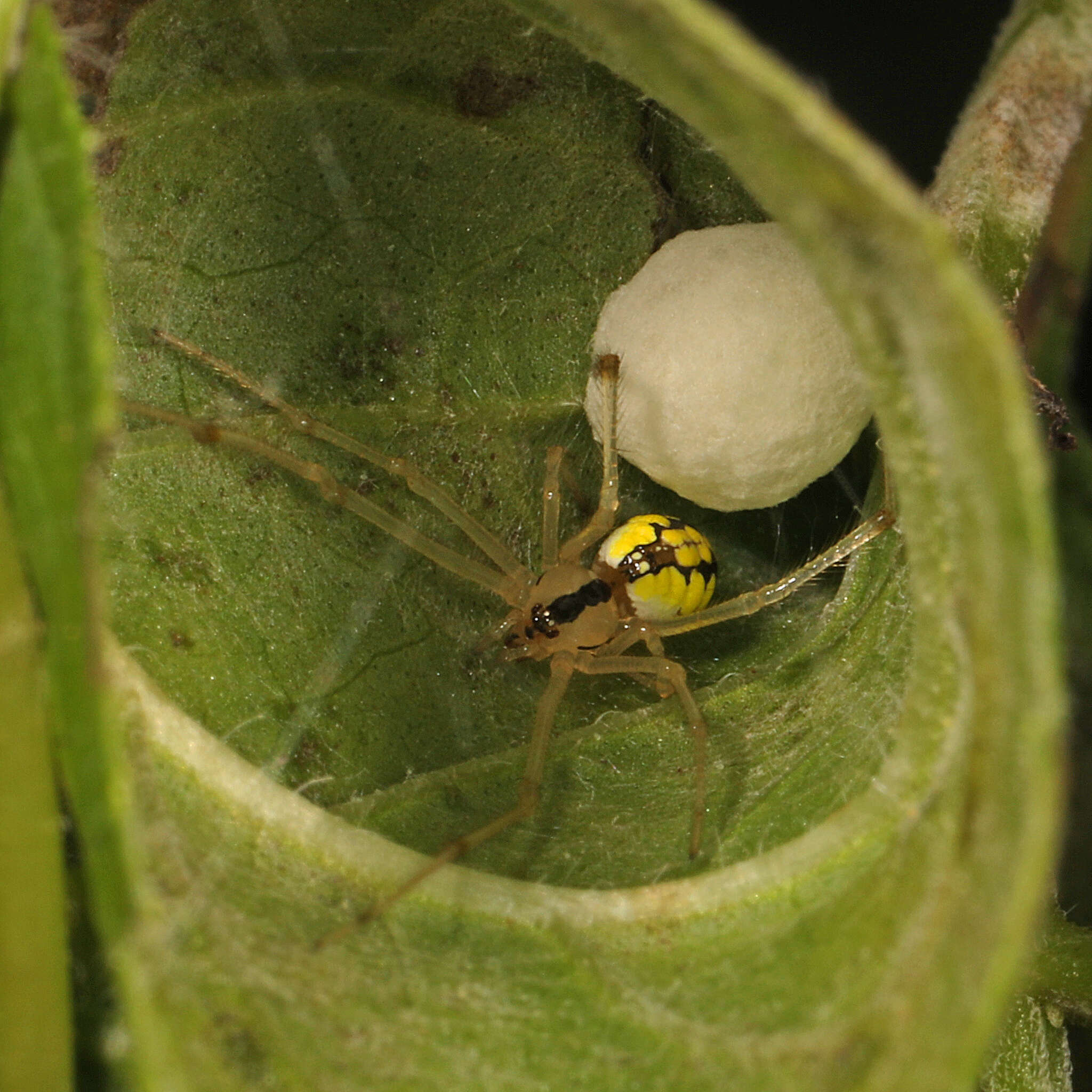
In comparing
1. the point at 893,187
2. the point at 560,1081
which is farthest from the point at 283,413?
the point at 893,187

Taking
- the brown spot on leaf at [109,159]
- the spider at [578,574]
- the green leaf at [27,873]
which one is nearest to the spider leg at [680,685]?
the spider at [578,574]

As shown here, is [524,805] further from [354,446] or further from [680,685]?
[354,446]

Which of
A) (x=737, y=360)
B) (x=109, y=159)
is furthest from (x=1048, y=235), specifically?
(x=109, y=159)

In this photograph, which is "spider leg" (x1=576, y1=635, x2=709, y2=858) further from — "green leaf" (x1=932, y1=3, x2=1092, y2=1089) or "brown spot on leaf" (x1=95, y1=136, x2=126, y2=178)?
"brown spot on leaf" (x1=95, y1=136, x2=126, y2=178)

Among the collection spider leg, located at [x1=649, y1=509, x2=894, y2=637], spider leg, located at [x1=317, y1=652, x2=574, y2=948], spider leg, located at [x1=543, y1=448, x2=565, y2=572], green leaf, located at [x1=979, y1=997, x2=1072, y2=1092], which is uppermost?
spider leg, located at [x1=543, y1=448, x2=565, y2=572]

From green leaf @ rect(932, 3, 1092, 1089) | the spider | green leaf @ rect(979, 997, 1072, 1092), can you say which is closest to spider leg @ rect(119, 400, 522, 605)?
the spider

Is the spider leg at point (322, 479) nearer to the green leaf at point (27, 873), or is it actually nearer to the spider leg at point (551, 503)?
the spider leg at point (551, 503)

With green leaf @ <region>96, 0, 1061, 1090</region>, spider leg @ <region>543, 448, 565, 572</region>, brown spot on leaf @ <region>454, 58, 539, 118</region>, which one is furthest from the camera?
spider leg @ <region>543, 448, 565, 572</region>

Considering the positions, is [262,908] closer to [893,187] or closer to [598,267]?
[893,187]
